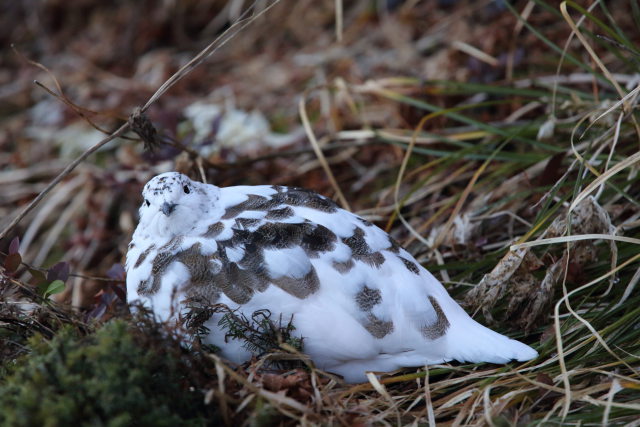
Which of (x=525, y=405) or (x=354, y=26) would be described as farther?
(x=354, y=26)

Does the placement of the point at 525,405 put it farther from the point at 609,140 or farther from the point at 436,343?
the point at 609,140

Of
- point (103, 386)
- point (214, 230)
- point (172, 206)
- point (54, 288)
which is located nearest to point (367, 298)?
point (214, 230)

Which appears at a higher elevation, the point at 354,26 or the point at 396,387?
the point at 354,26

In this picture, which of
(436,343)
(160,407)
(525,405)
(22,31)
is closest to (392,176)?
(436,343)

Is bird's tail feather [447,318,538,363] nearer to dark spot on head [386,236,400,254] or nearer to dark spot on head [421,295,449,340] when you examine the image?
dark spot on head [421,295,449,340]

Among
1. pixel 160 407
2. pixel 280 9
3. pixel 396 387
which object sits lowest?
pixel 396 387

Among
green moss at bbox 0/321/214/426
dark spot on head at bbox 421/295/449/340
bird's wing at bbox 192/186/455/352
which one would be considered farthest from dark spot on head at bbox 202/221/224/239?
dark spot on head at bbox 421/295/449/340

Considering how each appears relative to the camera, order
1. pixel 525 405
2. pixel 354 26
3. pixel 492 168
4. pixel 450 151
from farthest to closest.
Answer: pixel 354 26 → pixel 450 151 → pixel 492 168 → pixel 525 405
